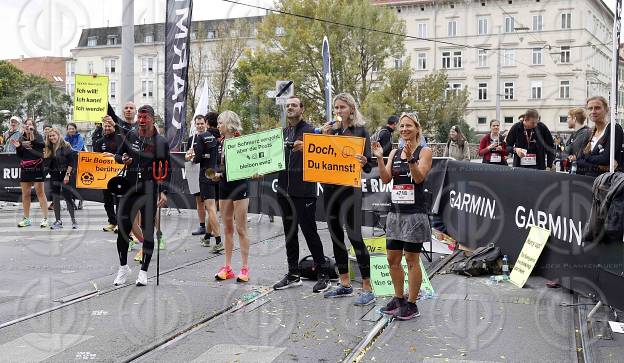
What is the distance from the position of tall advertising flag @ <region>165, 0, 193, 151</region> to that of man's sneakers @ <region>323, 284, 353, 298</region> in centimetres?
590

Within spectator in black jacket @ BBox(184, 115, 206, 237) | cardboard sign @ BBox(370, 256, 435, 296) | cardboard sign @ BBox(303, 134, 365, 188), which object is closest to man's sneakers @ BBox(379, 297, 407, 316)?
cardboard sign @ BBox(370, 256, 435, 296)

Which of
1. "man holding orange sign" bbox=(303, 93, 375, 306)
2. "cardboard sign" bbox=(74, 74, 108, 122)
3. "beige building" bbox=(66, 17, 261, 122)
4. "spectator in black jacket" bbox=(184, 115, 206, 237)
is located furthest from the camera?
"beige building" bbox=(66, 17, 261, 122)

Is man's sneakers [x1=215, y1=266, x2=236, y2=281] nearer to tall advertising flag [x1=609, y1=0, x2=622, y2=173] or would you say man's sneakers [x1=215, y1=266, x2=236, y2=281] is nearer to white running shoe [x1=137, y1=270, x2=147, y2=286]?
white running shoe [x1=137, y1=270, x2=147, y2=286]

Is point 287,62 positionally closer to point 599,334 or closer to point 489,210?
point 489,210

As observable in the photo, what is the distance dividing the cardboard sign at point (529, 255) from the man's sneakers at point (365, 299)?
1.85 m

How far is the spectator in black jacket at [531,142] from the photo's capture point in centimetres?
1028

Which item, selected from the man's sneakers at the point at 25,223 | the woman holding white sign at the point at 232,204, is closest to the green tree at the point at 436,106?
the man's sneakers at the point at 25,223

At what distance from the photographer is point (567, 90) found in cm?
6919

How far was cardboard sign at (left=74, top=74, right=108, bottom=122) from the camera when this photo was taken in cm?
1348

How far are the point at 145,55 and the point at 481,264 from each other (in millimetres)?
75520

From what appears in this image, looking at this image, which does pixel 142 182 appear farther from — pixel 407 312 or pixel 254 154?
pixel 407 312

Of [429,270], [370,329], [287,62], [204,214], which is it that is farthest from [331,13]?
[370,329]

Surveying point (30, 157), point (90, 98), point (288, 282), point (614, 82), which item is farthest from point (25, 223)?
point (614, 82)

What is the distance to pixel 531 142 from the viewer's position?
1038 centimetres
